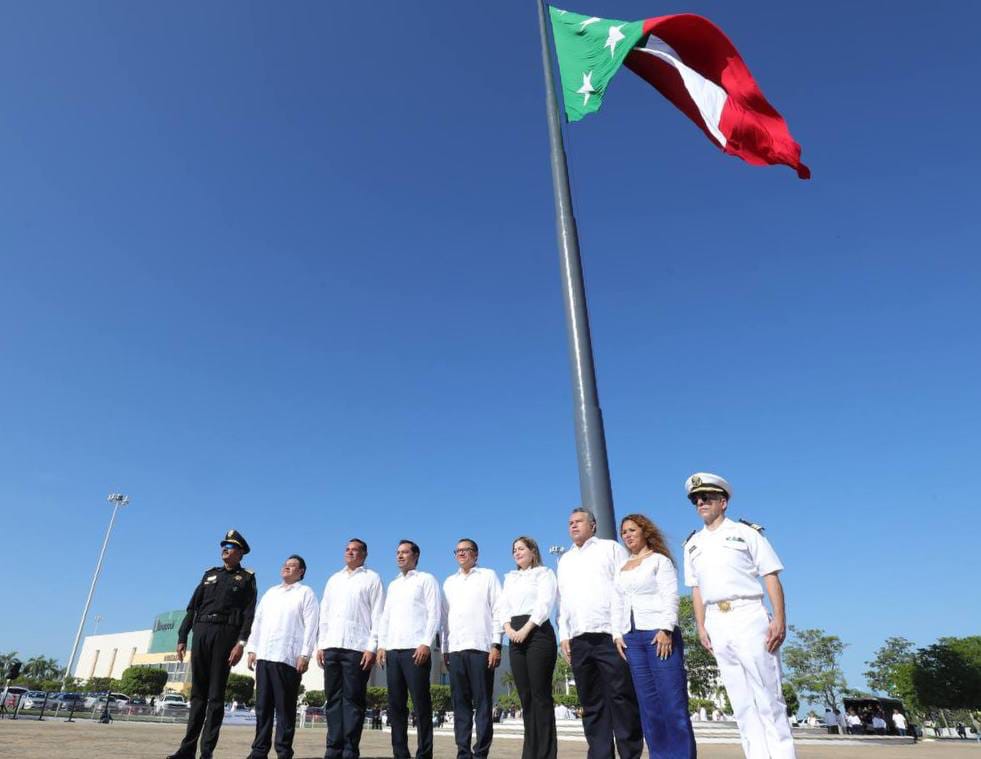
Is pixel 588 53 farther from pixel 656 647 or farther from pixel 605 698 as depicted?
pixel 605 698

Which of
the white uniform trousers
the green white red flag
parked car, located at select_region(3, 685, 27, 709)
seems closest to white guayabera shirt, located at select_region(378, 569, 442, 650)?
the white uniform trousers

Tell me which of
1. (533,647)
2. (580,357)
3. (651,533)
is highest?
(580,357)

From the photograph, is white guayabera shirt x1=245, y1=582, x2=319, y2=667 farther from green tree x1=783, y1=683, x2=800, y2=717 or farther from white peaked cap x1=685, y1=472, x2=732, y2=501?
green tree x1=783, y1=683, x2=800, y2=717

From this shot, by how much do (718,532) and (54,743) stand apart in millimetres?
6995

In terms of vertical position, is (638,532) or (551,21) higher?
(551,21)

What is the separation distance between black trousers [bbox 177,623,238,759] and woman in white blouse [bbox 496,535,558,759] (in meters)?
2.56

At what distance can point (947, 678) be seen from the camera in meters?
48.3

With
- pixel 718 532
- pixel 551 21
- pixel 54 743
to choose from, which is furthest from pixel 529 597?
pixel 551 21

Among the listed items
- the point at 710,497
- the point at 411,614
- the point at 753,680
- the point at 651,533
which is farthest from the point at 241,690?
the point at 753,680

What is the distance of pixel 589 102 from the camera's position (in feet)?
25.3

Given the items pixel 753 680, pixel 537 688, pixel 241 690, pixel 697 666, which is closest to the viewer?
pixel 753 680

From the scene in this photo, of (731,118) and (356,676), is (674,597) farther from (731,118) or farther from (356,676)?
(731,118)

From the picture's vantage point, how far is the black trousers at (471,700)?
17.7ft

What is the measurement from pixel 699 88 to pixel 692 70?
0.33 meters
